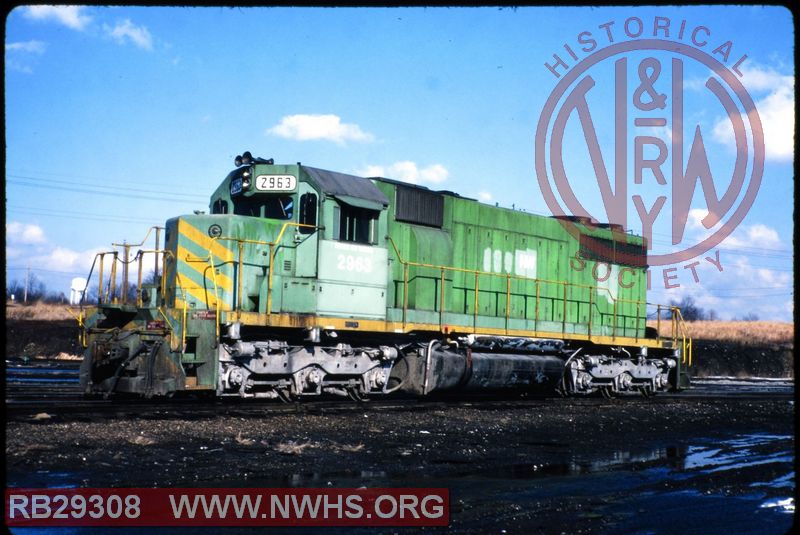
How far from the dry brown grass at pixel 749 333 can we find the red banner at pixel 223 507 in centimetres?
3763

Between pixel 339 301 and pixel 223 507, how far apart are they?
7188 millimetres

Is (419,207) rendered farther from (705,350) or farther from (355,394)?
(705,350)

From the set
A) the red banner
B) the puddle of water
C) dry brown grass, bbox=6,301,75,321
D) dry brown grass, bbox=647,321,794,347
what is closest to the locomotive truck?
the red banner

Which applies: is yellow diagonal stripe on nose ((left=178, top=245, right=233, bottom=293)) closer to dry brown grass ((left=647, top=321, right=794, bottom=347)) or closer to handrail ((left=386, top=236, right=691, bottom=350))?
handrail ((left=386, top=236, right=691, bottom=350))

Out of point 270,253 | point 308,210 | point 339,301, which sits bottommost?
point 339,301

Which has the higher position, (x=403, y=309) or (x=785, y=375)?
(x=403, y=309)

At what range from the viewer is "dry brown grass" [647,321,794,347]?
142 feet

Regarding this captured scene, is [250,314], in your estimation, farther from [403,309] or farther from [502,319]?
[502,319]

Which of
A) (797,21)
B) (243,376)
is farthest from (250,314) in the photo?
(797,21)

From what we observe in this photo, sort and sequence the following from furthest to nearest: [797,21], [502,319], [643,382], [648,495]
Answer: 1. [643,382]
2. [502,319]
3. [648,495]
4. [797,21]

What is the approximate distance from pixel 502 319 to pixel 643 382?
4668mm

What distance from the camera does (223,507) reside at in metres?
5.55

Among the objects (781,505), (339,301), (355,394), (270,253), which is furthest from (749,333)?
(781,505)

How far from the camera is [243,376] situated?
38.3 ft
